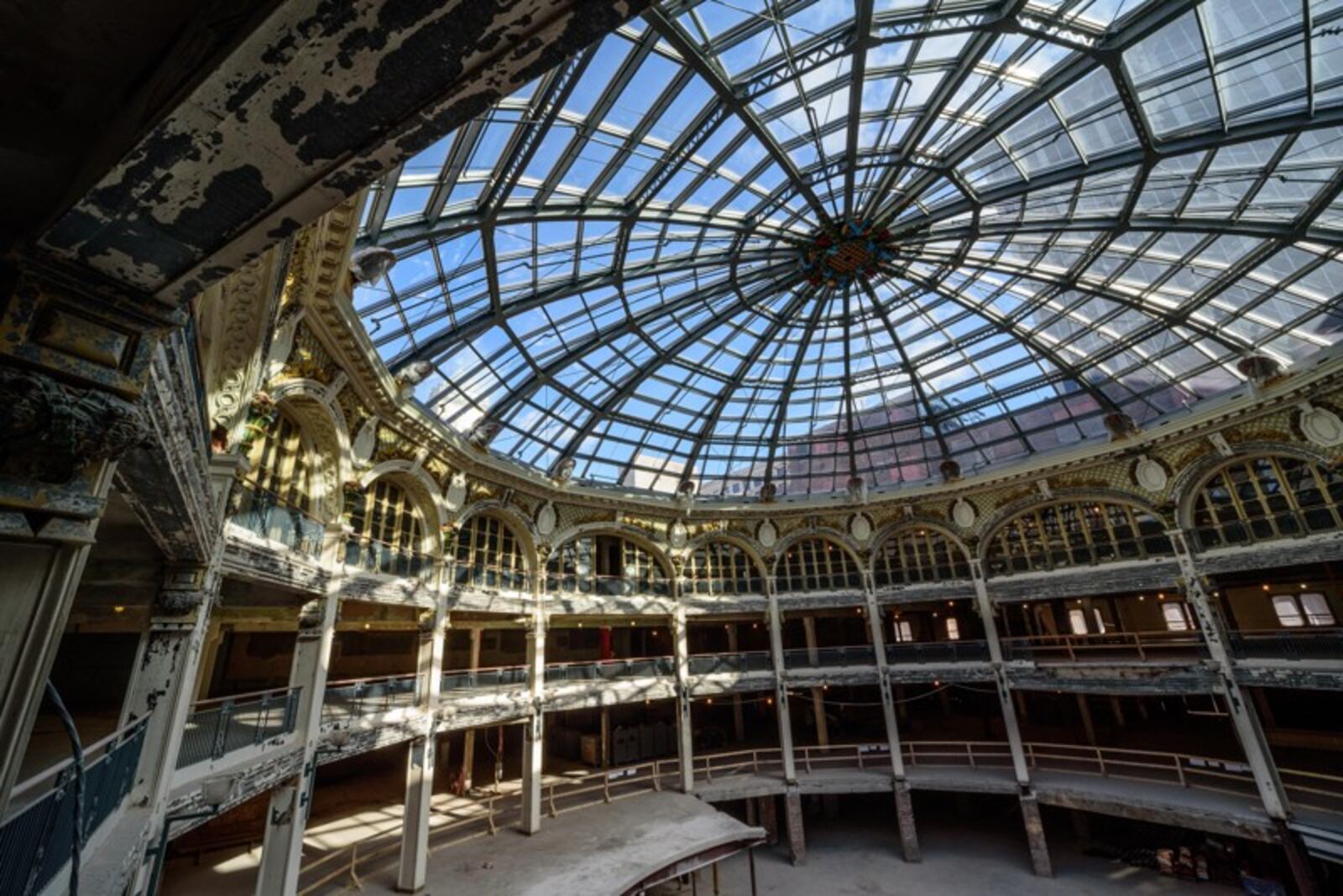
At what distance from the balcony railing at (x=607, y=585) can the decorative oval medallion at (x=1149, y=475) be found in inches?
741

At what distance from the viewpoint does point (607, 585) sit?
2455cm

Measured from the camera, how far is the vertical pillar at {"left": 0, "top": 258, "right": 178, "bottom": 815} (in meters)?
1.97

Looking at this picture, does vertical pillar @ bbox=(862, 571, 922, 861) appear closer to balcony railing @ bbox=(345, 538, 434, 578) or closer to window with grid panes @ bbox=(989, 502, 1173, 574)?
window with grid panes @ bbox=(989, 502, 1173, 574)

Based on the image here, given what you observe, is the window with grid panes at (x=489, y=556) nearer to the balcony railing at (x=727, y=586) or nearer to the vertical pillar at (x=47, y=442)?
the balcony railing at (x=727, y=586)

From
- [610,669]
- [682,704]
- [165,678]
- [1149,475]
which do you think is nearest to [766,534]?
[682,704]

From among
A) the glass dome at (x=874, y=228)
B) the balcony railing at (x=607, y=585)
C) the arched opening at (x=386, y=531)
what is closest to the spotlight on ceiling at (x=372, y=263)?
the glass dome at (x=874, y=228)

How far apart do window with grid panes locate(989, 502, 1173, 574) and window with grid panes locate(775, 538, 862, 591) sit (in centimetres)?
611

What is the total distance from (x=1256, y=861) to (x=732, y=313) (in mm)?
23815

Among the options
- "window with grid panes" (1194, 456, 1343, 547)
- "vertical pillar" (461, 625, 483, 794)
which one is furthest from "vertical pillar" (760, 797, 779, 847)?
"window with grid panes" (1194, 456, 1343, 547)

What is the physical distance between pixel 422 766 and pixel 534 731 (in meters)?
4.64

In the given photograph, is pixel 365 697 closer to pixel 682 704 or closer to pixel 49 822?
pixel 49 822

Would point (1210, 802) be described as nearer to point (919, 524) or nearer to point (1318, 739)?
point (1318, 739)

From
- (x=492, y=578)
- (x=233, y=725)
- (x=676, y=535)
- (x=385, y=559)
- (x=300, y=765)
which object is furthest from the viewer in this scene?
(x=676, y=535)

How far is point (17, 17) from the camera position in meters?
1.89
